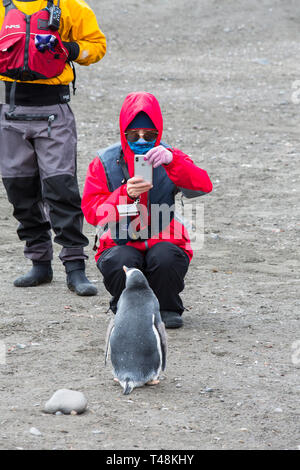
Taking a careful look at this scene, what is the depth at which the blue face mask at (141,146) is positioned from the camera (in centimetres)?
443

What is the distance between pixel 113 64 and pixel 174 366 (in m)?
10.9

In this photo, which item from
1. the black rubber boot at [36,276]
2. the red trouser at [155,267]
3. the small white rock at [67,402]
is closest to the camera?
the small white rock at [67,402]

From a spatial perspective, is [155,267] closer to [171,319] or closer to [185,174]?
[171,319]

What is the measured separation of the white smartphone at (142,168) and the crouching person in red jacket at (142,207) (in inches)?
1.6

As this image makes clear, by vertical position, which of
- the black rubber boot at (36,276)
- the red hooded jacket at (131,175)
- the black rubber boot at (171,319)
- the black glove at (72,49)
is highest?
the black glove at (72,49)

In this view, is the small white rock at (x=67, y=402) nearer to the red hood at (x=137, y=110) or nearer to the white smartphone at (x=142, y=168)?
the white smartphone at (x=142, y=168)

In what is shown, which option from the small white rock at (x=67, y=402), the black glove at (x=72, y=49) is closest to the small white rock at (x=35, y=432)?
the small white rock at (x=67, y=402)

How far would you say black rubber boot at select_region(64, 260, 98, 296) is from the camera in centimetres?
539

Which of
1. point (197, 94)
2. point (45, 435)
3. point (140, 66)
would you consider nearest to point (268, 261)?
point (45, 435)

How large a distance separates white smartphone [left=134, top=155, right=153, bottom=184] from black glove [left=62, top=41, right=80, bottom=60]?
1.26 meters

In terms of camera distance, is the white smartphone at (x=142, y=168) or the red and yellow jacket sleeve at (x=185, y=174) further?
the red and yellow jacket sleeve at (x=185, y=174)

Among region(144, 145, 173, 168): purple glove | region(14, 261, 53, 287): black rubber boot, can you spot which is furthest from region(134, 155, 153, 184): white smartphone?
region(14, 261, 53, 287): black rubber boot
